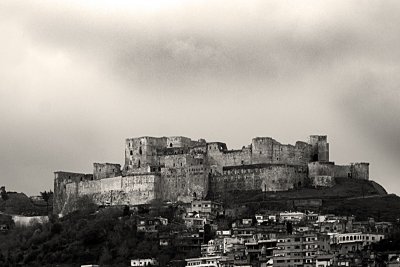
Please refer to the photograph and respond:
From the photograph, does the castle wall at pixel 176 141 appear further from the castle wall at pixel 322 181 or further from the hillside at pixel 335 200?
the castle wall at pixel 322 181

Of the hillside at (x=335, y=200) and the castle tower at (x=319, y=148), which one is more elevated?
the castle tower at (x=319, y=148)

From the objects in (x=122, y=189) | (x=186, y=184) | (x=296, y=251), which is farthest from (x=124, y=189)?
(x=296, y=251)

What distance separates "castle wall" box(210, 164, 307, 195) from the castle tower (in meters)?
3.29

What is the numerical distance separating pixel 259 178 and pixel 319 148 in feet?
23.8

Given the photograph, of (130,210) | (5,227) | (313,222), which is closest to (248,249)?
(313,222)

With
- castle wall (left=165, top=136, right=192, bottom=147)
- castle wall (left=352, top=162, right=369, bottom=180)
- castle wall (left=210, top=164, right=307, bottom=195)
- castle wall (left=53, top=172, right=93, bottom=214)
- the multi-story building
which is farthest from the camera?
castle wall (left=53, top=172, right=93, bottom=214)

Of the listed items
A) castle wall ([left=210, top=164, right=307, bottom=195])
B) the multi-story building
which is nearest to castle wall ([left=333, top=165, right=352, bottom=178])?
castle wall ([left=210, top=164, right=307, bottom=195])

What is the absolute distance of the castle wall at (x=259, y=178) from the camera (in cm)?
12962

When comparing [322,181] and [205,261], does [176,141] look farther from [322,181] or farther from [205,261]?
[205,261]

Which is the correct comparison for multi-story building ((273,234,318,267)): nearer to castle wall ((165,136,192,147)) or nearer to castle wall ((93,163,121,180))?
castle wall ((165,136,192,147))

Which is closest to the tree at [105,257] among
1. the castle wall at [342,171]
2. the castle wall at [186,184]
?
the castle wall at [186,184]

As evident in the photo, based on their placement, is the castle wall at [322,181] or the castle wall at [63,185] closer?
the castle wall at [322,181]

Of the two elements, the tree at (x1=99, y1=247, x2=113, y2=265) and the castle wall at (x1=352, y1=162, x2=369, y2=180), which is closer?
the tree at (x1=99, y1=247, x2=113, y2=265)

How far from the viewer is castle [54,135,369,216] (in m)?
130
